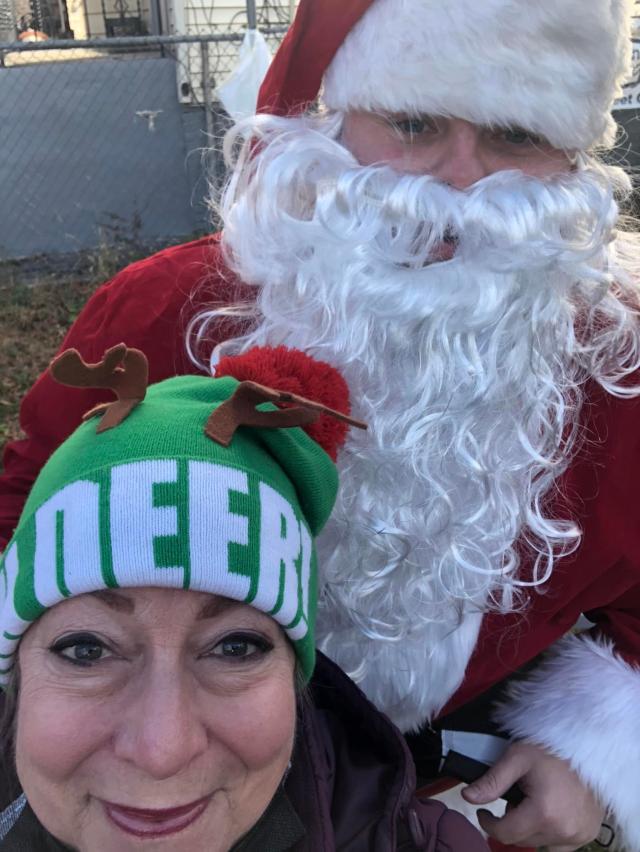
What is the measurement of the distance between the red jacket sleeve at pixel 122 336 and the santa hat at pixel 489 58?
512 millimetres

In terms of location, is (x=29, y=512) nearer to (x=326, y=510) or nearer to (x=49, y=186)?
(x=326, y=510)

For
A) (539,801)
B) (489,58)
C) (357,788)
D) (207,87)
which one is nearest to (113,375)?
(357,788)

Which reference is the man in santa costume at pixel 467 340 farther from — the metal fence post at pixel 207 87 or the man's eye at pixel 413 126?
the metal fence post at pixel 207 87

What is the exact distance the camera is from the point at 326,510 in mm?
1329

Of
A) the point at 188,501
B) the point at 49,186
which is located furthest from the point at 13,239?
the point at 188,501

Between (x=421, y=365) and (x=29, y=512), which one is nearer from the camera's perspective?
(x=29, y=512)

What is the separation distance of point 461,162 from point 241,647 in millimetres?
1025

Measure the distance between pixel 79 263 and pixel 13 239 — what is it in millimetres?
688

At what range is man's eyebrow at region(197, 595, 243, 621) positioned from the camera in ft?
3.82

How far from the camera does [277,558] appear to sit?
119 centimetres

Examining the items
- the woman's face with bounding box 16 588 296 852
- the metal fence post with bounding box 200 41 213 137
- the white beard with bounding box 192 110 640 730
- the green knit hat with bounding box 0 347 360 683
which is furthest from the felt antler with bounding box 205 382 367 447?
the metal fence post with bounding box 200 41 213 137

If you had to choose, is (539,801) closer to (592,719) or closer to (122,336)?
(592,719)

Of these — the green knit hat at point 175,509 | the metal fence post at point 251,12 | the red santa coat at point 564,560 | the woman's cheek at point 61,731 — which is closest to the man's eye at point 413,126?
the red santa coat at point 564,560

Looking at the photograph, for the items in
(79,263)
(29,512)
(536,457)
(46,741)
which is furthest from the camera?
(79,263)
